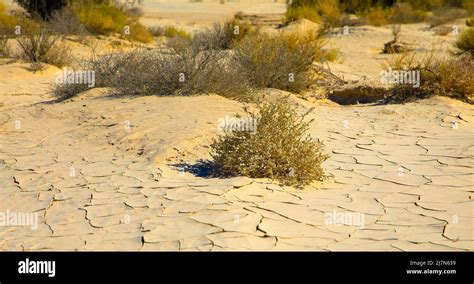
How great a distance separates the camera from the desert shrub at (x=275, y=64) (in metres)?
12.7

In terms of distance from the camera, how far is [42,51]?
56.6 feet

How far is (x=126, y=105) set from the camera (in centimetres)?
1055

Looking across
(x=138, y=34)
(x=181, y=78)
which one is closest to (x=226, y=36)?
(x=138, y=34)

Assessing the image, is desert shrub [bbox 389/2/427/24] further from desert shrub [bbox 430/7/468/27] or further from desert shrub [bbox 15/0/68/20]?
desert shrub [bbox 15/0/68/20]

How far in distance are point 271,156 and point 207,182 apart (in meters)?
0.69

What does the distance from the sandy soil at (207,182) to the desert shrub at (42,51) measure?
5083mm

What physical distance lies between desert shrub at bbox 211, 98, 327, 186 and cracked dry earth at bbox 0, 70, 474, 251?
0.16 metres

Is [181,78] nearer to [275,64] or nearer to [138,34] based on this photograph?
[275,64]

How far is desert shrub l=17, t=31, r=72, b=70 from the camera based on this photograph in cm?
1711

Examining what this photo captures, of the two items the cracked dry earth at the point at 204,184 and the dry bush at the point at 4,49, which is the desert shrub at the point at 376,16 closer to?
the dry bush at the point at 4,49

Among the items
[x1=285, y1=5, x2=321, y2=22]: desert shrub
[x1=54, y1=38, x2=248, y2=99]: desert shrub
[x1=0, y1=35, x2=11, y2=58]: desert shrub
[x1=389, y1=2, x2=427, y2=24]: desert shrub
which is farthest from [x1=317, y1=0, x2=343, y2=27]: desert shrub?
[x1=54, y1=38, x2=248, y2=99]: desert shrub
